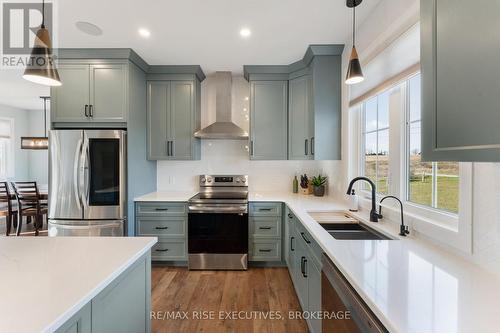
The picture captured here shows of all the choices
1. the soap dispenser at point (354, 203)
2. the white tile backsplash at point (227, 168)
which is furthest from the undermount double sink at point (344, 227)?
the white tile backsplash at point (227, 168)

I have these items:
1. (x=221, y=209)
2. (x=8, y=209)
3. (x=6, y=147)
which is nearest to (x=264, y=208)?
(x=221, y=209)

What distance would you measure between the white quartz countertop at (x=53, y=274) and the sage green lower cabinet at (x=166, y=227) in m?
1.46

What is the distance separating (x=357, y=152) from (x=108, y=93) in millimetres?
2886

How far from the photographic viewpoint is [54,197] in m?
2.55

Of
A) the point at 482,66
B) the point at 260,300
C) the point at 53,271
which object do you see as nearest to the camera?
the point at 482,66

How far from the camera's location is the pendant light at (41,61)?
4.22 feet

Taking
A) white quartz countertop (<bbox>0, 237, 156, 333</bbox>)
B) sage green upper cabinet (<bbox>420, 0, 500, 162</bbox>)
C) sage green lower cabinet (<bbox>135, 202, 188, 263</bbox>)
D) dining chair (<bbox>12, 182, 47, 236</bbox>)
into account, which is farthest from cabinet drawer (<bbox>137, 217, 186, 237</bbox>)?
dining chair (<bbox>12, 182, 47, 236</bbox>)

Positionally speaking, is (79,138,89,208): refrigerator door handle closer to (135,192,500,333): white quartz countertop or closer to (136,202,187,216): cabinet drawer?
(136,202,187,216): cabinet drawer

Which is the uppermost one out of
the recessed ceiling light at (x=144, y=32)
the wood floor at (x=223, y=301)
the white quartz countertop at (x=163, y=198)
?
the recessed ceiling light at (x=144, y=32)

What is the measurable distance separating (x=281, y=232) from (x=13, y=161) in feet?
22.3

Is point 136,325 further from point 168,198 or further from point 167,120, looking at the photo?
point 167,120

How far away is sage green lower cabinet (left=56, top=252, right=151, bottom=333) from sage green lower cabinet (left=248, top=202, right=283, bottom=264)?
1644mm

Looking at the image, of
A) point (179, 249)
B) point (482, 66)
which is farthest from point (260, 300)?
point (482, 66)

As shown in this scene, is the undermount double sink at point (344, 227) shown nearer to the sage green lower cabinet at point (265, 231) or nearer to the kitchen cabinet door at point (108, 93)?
the sage green lower cabinet at point (265, 231)
